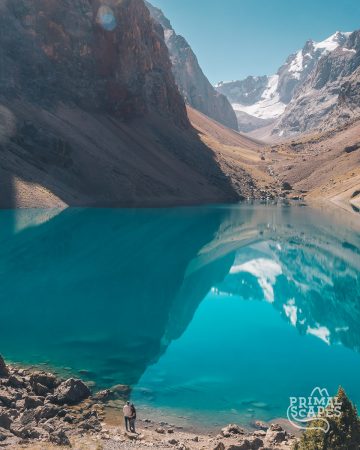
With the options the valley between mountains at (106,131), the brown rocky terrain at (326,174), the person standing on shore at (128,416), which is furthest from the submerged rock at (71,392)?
the brown rocky terrain at (326,174)

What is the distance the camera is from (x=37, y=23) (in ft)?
440

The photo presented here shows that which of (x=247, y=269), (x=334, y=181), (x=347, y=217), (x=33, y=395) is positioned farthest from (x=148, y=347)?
(x=334, y=181)

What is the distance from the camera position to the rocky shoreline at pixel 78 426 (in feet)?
50.1

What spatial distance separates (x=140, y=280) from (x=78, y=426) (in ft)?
84.5

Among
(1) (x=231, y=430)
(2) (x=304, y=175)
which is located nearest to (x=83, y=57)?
(2) (x=304, y=175)

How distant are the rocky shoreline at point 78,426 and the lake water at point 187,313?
1.50 m

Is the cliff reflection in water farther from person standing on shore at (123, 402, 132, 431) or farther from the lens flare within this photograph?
the lens flare

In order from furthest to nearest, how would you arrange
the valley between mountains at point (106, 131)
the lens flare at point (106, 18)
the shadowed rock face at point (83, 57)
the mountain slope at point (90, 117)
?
the lens flare at point (106, 18)
the shadowed rock face at point (83, 57)
the valley between mountains at point (106, 131)
the mountain slope at point (90, 117)

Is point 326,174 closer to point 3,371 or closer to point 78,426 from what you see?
point 3,371

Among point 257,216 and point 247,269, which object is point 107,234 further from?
point 257,216

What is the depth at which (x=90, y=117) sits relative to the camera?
5364 inches

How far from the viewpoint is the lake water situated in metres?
22.5

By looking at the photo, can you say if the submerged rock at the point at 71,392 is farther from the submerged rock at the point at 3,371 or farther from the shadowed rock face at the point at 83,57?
the shadowed rock face at the point at 83,57

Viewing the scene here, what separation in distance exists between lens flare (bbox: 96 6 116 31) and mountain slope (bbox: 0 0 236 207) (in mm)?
317
